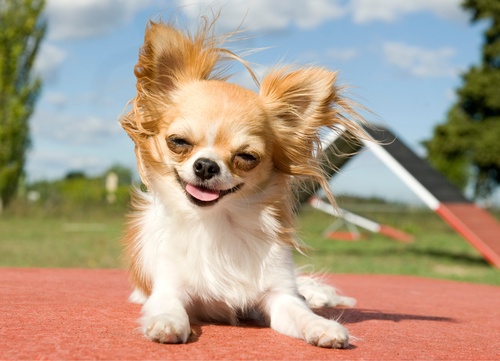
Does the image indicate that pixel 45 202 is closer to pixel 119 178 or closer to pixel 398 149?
pixel 119 178

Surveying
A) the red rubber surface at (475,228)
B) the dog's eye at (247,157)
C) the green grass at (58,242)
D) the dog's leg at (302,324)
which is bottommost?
the green grass at (58,242)

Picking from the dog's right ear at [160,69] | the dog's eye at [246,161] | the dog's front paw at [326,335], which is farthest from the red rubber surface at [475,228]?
the dog's front paw at [326,335]

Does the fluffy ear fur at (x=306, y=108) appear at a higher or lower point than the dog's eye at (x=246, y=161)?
higher

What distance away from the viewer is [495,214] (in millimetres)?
25266

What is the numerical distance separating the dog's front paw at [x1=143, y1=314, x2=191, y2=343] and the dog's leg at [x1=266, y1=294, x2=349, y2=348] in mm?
519

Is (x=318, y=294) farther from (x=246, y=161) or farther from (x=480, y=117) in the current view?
(x=480, y=117)

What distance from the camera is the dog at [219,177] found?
9.93 feet

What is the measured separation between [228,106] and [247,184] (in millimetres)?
388

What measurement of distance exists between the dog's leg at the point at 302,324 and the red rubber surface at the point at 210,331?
5cm

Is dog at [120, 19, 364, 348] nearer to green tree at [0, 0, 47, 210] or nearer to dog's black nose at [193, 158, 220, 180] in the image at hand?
dog's black nose at [193, 158, 220, 180]

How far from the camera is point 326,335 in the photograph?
2.67 metres

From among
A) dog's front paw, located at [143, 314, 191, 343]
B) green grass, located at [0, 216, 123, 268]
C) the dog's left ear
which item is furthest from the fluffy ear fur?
green grass, located at [0, 216, 123, 268]

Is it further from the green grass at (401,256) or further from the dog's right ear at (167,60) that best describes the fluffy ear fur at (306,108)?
the green grass at (401,256)

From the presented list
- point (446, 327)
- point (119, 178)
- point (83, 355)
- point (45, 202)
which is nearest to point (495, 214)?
point (119, 178)
